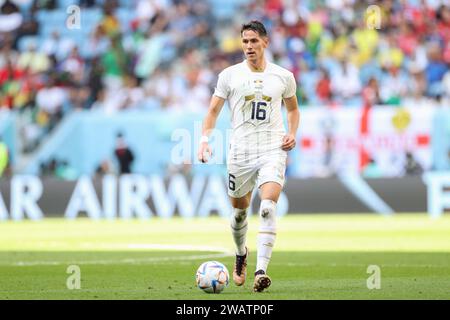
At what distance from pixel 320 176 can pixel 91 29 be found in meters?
8.02

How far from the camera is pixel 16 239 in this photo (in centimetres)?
2059

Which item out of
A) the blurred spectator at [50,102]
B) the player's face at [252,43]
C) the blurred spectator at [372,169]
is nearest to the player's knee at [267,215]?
the player's face at [252,43]

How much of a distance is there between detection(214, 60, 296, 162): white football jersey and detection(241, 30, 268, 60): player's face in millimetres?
234

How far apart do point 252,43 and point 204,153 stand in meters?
1.24

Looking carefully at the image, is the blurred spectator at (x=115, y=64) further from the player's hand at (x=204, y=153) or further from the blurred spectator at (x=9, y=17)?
the player's hand at (x=204, y=153)

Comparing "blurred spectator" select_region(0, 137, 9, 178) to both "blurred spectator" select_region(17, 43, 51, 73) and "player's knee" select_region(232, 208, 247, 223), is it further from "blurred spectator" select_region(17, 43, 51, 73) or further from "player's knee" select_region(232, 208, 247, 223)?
"player's knee" select_region(232, 208, 247, 223)

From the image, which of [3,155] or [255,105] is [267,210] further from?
[3,155]

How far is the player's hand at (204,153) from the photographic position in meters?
11.6

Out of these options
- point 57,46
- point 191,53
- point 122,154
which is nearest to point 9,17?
point 57,46

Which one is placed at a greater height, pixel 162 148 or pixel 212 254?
pixel 162 148

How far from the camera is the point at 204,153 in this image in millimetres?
11617

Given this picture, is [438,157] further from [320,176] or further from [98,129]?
[98,129]
